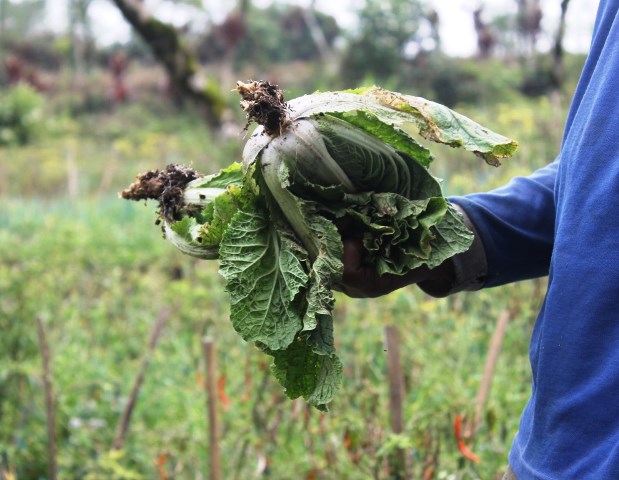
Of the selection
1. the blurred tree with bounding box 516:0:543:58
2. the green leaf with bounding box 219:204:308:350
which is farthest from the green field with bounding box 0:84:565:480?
the blurred tree with bounding box 516:0:543:58

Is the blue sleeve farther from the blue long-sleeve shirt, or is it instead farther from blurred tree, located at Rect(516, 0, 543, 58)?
blurred tree, located at Rect(516, 0, 543, 58)

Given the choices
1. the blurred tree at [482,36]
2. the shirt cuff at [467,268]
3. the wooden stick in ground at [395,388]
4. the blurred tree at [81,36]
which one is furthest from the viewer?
the blurred tree at [81,36]

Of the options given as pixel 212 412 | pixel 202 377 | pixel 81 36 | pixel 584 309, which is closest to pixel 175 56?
pixel 202 377

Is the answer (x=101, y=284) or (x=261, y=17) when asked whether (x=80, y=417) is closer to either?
(x=101, y=284)

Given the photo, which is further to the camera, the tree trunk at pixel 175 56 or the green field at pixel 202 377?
the tree trunk at pixel 175 56

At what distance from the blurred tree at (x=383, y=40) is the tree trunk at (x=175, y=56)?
691cm

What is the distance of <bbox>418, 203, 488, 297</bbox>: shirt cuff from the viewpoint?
1764 mm

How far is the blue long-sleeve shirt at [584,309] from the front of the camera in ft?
4.33

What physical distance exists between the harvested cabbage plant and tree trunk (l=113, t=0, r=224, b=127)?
37.3 feet

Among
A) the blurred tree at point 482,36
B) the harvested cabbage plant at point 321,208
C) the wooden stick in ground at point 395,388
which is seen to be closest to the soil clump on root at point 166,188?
the harvested cabbage plant at point 321,208

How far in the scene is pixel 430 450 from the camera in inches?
103

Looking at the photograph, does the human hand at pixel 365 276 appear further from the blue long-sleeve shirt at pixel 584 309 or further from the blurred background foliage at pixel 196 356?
the blurred background foliage at pixel 196 356

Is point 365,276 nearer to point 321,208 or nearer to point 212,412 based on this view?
point 321,208

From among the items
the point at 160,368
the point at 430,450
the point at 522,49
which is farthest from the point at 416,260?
the point at 522,49
